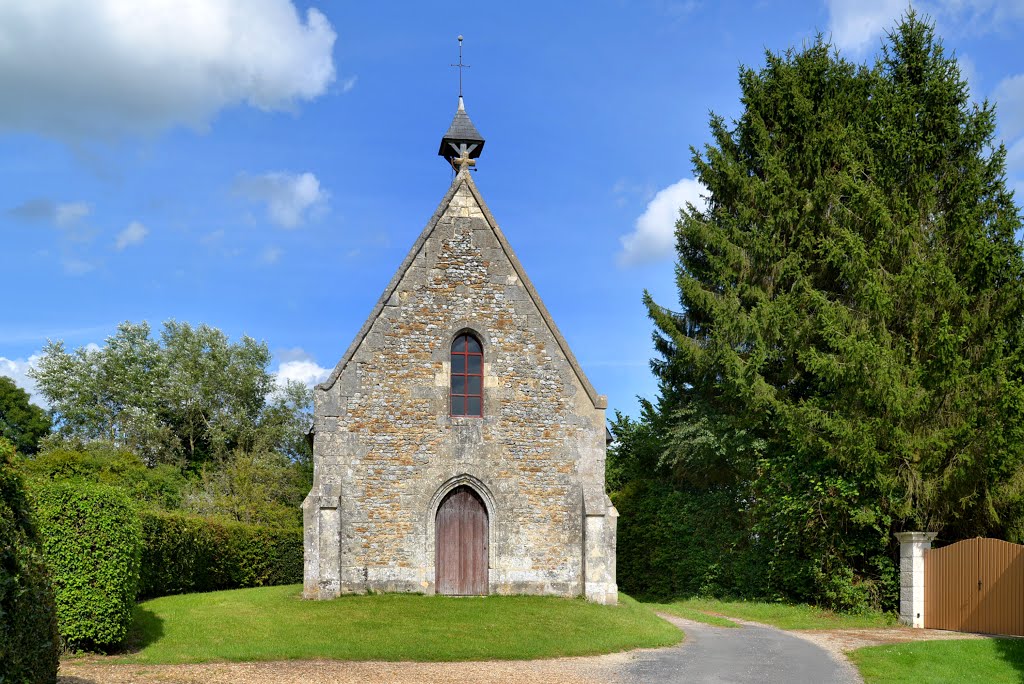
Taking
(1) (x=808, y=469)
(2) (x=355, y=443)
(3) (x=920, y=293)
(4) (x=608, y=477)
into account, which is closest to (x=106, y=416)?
(4) (x=608, y=477)

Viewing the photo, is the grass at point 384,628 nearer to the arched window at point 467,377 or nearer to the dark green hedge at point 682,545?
the arched window at point 467,377

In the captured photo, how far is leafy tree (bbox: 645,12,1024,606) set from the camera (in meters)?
20.9

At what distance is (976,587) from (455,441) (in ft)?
38.4

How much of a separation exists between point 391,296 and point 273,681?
11172 mm

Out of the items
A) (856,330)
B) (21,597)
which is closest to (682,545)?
(856,330)

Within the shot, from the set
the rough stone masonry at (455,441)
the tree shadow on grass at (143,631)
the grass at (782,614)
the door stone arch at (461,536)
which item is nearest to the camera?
the tree shadow on grass at (143,631)

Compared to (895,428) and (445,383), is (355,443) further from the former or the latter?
(895,428)

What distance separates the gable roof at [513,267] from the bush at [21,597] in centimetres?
1181

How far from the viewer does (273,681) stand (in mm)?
11703

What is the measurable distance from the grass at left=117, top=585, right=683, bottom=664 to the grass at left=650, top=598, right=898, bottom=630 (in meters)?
4.25

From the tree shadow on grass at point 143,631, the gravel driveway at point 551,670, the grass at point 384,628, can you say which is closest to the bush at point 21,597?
the gravel driveway at point 551,670

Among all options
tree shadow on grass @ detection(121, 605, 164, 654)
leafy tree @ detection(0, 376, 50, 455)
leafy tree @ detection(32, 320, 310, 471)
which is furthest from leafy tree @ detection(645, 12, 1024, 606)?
leafy tree @ detection(0, 376, 50, 455)

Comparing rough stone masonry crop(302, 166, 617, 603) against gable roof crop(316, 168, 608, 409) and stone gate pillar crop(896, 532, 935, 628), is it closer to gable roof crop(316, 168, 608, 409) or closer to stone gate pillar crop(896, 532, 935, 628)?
gable roof crop(316, 168, 608, 409)

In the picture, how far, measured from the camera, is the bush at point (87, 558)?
13.2 meters
